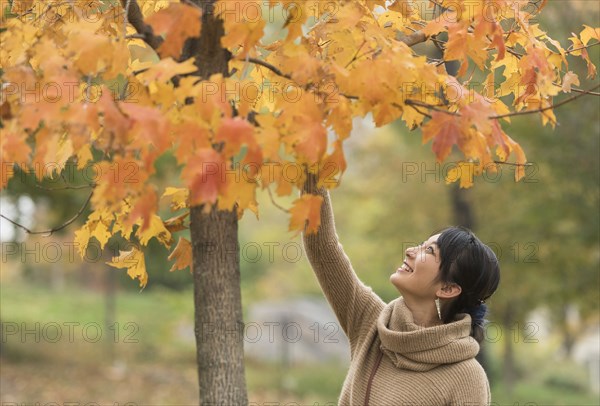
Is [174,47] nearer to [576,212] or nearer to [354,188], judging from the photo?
[576,212]

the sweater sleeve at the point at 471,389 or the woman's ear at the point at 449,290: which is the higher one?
the woman's ear at the point at 449,290

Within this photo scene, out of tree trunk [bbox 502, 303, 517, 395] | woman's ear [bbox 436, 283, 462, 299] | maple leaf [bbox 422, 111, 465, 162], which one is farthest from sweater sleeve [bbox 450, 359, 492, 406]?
tree trunk [bbox 502, 303, 517, 395]

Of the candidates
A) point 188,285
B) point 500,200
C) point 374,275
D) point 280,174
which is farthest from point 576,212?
point 188,285

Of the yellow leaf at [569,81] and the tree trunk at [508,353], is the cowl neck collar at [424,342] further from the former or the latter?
the tree trunk at [508,353]

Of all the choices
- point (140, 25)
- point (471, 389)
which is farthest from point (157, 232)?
point (471, 389)

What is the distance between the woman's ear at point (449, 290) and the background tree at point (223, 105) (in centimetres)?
41

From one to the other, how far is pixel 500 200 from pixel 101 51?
9421 millimetres

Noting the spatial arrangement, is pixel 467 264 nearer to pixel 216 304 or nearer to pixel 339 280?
pixel 339 280

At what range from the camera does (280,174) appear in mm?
1880

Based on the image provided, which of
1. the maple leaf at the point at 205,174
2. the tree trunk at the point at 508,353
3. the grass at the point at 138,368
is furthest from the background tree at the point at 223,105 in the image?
the tree trunk at the point at 508,353

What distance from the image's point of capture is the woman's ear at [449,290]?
2.56 metres

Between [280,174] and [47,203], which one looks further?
[47,203]

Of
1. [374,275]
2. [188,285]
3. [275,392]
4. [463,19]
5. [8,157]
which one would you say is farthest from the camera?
[188,285]

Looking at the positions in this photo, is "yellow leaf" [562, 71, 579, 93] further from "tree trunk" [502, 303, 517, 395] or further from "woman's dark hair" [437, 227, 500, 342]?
"tree trunk" [502, 303, 517, 395]
